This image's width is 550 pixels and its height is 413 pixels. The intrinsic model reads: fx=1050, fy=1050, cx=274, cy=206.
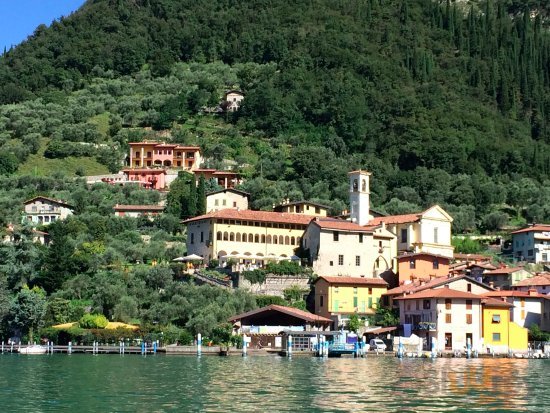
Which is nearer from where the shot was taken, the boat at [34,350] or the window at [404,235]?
the boat at [34,350]

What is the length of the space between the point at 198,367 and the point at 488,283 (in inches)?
1525

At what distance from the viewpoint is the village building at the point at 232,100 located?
15888 centimetres

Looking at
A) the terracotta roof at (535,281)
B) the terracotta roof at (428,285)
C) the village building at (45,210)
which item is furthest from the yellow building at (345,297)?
the village building at (45,210)

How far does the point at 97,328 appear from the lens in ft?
250

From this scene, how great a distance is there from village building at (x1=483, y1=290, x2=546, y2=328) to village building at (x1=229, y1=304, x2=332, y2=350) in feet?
54.4

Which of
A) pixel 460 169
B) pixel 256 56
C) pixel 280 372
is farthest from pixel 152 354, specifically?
pixel 256 56

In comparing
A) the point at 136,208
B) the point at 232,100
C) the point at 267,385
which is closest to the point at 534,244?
the point at 136,208

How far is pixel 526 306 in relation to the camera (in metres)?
83.2

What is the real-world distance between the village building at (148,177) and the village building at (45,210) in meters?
15.3

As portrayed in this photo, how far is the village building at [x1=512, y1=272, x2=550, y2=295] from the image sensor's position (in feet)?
280

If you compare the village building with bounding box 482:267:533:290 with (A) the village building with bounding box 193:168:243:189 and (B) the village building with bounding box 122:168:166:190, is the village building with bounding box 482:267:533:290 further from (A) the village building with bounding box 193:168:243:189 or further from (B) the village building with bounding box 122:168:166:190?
(B) the village building with bounding box 122:168:166:190

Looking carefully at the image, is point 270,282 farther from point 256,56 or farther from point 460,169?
point 256,56

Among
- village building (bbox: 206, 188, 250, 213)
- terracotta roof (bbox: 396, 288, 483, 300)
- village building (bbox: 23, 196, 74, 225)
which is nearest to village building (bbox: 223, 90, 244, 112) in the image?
village building (bbox: 206, 188, 250, 213)

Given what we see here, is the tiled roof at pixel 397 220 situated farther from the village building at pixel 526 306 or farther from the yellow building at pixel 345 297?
the village building at pixel 526 306
